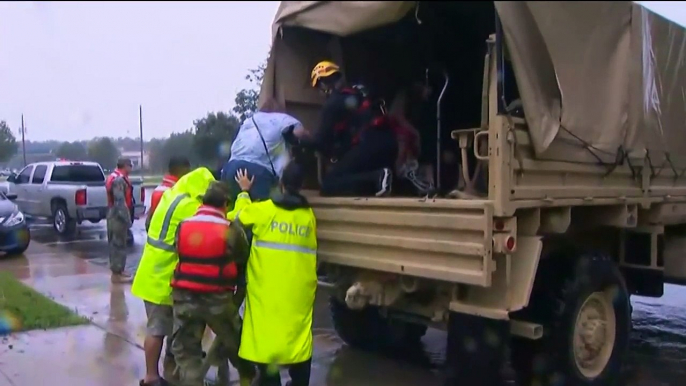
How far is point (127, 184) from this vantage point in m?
11.0

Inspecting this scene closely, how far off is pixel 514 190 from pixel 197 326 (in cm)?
230

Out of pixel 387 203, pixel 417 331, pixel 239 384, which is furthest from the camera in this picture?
pixel 417 331

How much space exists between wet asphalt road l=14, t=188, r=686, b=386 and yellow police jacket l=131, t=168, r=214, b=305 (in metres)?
1.51

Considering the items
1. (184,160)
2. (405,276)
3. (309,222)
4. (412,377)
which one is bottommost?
(412,377)

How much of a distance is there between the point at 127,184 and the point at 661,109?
25.6ft

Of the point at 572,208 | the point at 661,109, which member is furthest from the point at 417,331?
the point at 661,109

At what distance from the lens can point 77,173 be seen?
16.8 m

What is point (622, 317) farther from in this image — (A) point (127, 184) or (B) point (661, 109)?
(A) point (127, 184)

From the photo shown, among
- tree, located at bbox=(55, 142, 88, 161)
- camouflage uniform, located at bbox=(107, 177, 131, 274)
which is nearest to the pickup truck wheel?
tree, located at bbox=(55, 142, 88, 161)

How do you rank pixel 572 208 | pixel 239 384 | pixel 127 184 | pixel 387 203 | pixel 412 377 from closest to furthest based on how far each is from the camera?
pixel 387 203 < pixel 572 208 < pixel 239 384 < pixel 412 377 < pixel 127 184

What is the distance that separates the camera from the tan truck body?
422 cm

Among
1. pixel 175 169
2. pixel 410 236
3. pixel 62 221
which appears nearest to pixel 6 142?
pixel 62 221

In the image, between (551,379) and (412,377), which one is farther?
(412,377)

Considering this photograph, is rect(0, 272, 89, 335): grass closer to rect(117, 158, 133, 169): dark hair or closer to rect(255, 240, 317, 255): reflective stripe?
rect(117, 158, 133, 169): dark hair
